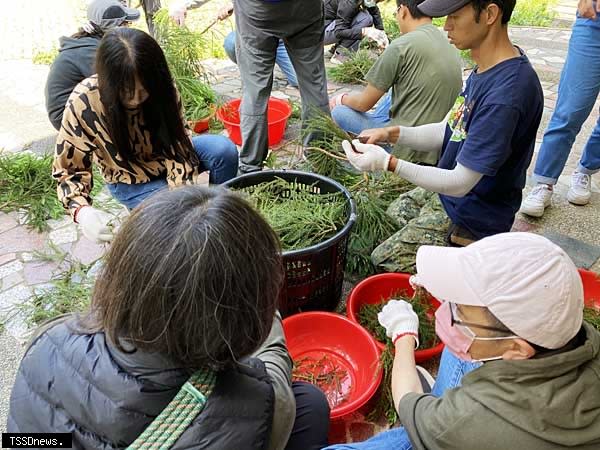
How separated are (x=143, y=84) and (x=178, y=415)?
4.57 ft

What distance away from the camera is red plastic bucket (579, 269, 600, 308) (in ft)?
6.70

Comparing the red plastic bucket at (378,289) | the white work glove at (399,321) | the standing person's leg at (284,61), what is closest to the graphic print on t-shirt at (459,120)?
the red plastic bucket at (378,289)

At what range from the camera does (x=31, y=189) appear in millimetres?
2922

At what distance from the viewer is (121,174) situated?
2246mm

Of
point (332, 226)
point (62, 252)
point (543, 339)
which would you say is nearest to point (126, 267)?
point (543, 339)

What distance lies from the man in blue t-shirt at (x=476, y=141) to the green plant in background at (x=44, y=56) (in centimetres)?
399

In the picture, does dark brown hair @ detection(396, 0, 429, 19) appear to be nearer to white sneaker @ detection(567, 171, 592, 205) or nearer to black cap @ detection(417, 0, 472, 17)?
black cap @ detection(417, 0, 472, 17)

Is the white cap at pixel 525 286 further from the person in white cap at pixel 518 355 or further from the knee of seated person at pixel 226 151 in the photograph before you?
the knee of seated person at pixel 226 151

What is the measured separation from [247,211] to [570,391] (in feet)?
2.25

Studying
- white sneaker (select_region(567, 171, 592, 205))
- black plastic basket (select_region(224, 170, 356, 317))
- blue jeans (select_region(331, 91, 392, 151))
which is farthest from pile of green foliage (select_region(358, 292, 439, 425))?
white sneaker (select_region(567, 171, 592, 205))

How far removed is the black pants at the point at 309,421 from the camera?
4.26ft

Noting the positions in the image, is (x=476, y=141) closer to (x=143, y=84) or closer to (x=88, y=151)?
(x=143, y=84)

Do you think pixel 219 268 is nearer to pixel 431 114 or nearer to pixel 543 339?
pixel 543 339

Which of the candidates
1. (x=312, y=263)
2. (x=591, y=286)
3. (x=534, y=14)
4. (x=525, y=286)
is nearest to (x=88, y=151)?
(x=312, y=263)
